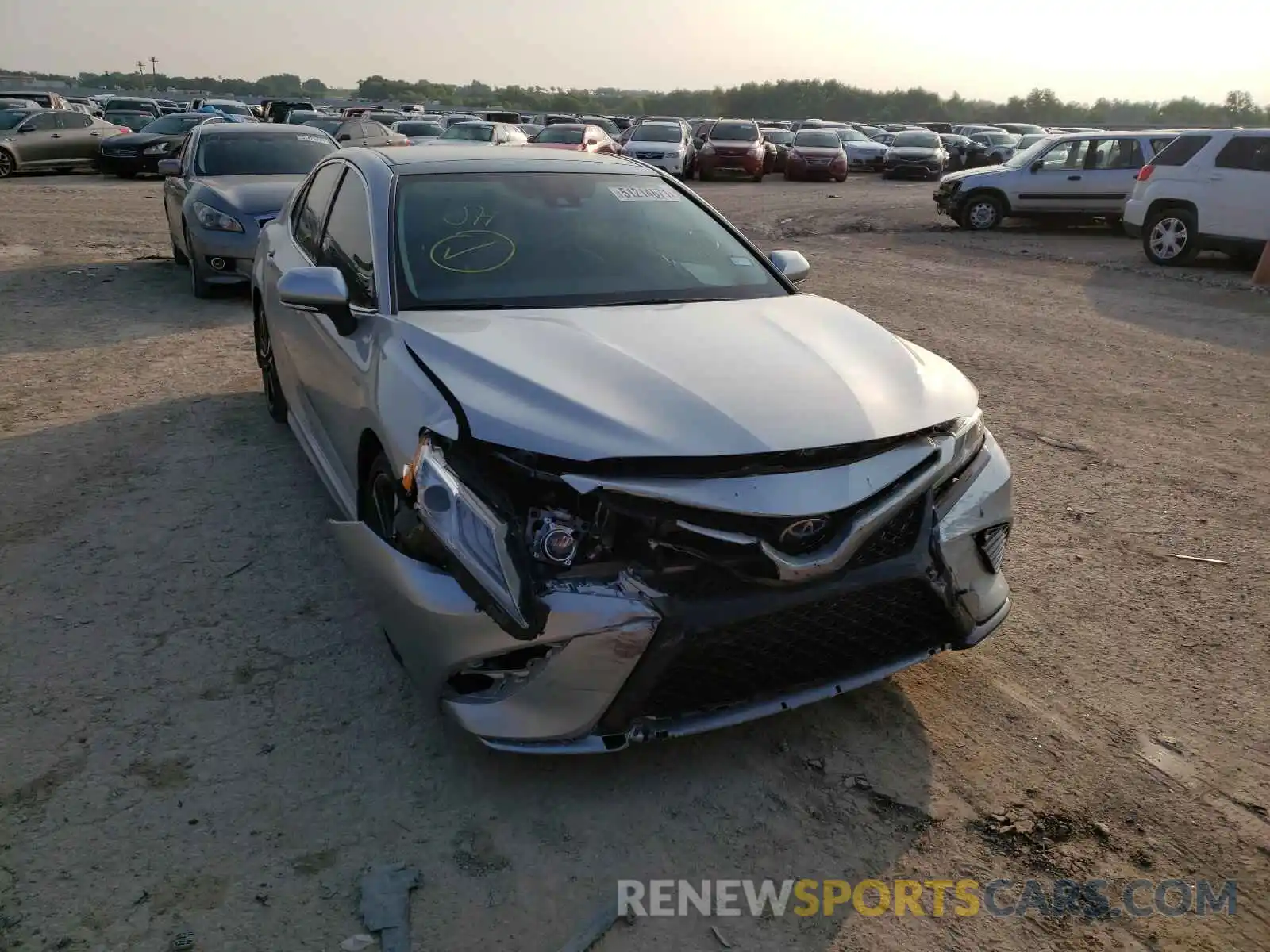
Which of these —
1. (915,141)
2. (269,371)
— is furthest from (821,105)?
(269,371)

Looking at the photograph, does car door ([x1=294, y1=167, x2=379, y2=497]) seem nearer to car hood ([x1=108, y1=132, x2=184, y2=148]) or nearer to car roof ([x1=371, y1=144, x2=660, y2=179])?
car roof ([x1=371, y1=144, x2=660, y2=179])

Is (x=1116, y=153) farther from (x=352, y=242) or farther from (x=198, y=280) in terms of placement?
(x=352, y=242)

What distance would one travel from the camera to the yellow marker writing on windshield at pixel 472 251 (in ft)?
12.7

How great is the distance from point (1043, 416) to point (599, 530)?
463 centimetres

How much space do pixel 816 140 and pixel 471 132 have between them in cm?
950

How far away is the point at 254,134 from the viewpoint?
10961 millimetres

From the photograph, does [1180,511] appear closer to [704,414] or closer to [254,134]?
[704,414]

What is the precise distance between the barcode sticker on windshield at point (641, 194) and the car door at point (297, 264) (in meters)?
1.32

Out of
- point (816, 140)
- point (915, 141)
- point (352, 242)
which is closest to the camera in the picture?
point (352, 242)

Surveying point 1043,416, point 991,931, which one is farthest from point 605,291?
point 1043,416

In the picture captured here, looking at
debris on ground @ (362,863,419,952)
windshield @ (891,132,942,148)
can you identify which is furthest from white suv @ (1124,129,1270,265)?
windshield @ (891,132,942,148)

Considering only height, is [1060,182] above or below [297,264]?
above

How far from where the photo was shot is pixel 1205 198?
1274 centimetres

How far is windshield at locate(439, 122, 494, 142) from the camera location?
22534 mm
